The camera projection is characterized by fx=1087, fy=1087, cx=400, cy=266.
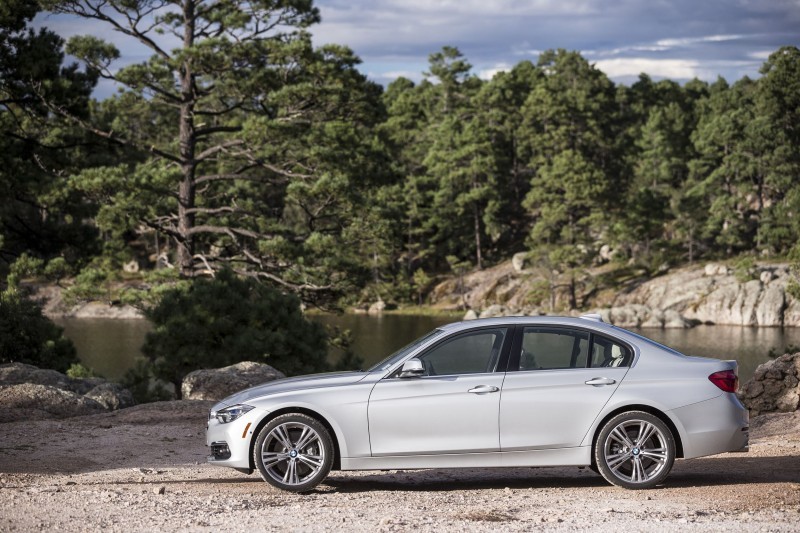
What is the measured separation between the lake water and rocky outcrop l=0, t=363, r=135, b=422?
2497cm

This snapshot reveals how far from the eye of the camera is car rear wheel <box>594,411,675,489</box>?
877 cm

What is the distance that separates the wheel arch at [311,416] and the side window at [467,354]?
93 cm

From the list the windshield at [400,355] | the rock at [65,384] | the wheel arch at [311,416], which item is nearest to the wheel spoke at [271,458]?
the wheel arch at [311,416]

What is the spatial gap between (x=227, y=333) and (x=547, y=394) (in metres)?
14.0

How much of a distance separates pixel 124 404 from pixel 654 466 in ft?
33.0

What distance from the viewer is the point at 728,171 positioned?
72.2m

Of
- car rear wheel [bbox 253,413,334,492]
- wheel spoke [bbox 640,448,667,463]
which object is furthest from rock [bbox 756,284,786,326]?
car rear wheel [bbox 253,413,334,492]

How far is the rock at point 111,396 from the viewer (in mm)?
16297

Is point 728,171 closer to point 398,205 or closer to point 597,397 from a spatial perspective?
point 398,205

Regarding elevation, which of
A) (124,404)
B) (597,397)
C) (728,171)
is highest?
(728,171)

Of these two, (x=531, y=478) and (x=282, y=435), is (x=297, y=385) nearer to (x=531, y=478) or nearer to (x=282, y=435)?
(x=282, y=435)

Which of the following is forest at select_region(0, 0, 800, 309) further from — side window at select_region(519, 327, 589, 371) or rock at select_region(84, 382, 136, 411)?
side window at select_region(519, 327, 589, 371)

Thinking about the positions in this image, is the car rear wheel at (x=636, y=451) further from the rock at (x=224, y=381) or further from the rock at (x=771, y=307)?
the rock at (x=771, y=307)

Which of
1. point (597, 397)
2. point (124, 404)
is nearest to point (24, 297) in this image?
point (124, 404)
